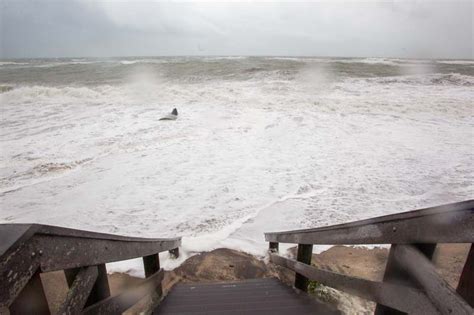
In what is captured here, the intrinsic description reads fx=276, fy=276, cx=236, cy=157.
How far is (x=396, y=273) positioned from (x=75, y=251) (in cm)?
139

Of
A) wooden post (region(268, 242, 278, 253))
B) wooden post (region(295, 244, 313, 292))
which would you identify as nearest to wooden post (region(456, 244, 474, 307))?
wooden post (region(295, 244, 313, 292))

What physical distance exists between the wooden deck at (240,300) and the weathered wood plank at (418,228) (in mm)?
1065

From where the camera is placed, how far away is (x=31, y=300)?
91 centimetres

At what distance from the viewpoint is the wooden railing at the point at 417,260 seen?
0.92 meters

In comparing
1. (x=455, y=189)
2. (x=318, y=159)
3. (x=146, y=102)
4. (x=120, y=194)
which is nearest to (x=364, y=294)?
(x=120, y=194)

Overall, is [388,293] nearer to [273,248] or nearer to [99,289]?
[99,289]

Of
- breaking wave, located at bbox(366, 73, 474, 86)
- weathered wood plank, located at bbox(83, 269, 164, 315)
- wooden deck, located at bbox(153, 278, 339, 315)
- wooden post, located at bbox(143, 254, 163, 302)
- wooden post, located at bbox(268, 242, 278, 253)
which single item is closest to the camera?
weathered wood plank, located at bbox(83, 269, 164, 315)

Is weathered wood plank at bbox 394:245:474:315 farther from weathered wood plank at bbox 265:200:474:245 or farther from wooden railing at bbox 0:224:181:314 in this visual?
wooden railing at bbox 0:224:181:314

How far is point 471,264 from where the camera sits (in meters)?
0.95

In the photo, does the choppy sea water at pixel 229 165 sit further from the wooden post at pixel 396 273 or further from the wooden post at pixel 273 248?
the wooden post at pixel 396 273

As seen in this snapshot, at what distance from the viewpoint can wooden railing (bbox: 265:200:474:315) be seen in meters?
0.92

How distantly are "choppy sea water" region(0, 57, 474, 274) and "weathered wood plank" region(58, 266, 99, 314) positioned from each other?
3916 millimetres

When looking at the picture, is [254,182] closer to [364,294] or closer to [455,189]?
[455,189]

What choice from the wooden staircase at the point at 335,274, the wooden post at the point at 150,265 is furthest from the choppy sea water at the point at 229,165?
the wooden staircase at the point at 335,274
